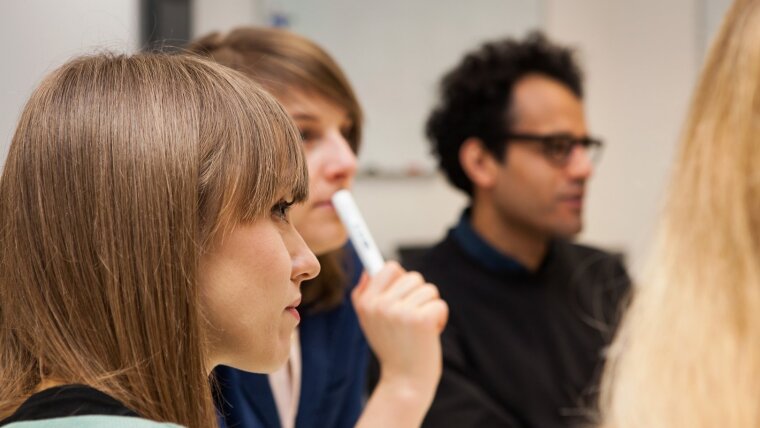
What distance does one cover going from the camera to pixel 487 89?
5.41 feet

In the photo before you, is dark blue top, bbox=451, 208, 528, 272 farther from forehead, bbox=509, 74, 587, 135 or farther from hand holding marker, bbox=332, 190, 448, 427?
hand holding marker, bbox=332, 190, 448, 427

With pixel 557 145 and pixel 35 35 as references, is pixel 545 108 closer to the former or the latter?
pixel 557 145

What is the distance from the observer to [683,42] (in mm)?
2627

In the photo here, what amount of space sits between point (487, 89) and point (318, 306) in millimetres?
692

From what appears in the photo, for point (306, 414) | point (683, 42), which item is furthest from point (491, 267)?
point (683, 42)

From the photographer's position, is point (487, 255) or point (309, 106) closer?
point (309, 106)

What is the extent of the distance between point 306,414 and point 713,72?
2.36 ft

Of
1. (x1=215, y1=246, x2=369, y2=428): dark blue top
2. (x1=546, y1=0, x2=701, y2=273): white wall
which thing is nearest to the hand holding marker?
(x1=215, y1=246, x2=369, y2=428): dark blue top

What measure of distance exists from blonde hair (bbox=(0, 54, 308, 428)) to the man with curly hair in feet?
2.29

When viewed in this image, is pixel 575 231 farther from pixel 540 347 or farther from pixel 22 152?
pixel 22 152

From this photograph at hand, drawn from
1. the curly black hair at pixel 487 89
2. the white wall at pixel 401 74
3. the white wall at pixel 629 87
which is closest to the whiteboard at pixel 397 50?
the white wall at pixel 401 74

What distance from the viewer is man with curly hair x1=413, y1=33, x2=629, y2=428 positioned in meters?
1.34

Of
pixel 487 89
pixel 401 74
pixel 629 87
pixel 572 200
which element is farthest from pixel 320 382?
pixel 629 87

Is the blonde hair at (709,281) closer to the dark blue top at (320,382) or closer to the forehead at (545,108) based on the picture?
the dark blue top at (320,382)
